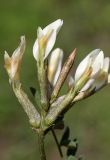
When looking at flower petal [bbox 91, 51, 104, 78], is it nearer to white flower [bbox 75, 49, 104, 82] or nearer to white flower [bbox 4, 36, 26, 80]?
white flower [bbox 75, 49, 104, 82]

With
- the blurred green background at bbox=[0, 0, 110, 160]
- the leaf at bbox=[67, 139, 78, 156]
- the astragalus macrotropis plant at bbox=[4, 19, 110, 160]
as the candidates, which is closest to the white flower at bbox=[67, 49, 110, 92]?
the astragalus macrotropis plant at bbox=[4, 19, 110, 160]

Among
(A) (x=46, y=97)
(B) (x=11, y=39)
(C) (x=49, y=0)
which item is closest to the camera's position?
(A) (x=46, y=97)

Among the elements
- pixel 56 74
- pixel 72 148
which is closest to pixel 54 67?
pixel 56 74

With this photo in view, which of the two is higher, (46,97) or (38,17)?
(38,17)

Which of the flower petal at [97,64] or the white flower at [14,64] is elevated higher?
the white flower at [14,64]

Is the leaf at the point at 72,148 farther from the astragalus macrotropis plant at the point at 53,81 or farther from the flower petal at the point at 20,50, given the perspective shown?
the flower petal at the point at 20,50

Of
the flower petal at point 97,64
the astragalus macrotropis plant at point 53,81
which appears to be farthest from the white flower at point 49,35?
the flower petal at point 97,64

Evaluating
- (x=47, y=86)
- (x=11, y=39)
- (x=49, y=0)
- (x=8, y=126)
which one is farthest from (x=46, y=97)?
(x=49, y=0)

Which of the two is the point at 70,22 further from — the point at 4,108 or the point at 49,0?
the point at 4,108
